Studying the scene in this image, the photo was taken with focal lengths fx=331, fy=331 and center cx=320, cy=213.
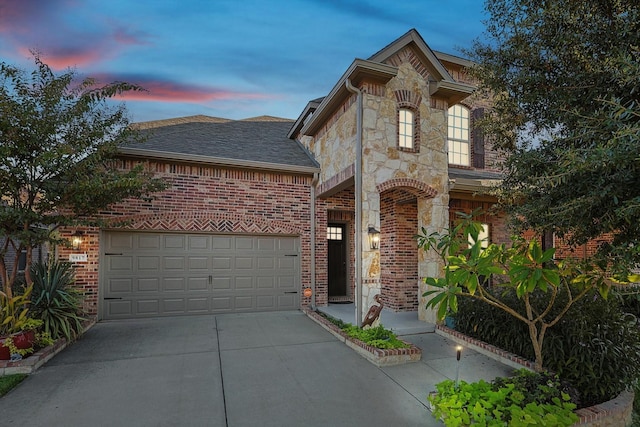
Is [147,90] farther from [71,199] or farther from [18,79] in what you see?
[71,199]

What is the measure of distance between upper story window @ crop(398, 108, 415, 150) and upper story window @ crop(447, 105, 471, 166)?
2.96m

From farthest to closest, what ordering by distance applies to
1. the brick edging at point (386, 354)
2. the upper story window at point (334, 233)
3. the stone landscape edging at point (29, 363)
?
the upper story window at point (334, 233), the brick edging at point (386, 354), the stone landscape edging at point (29, 363)

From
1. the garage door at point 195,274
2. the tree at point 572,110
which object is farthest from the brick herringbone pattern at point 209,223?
the tree at point 572,110

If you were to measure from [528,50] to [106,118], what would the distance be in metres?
7.09

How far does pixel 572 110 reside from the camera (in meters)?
3.12

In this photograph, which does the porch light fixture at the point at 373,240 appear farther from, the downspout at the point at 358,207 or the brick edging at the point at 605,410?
the brick edging at the point at 605,410

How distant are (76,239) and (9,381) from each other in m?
3.74

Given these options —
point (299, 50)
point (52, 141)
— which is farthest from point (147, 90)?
point (299, 50)

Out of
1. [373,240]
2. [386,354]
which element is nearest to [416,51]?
[373,240]

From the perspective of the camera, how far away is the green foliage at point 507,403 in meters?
3.13

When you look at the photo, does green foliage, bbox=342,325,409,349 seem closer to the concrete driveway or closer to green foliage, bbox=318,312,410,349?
green foliage, bbox=318,312,410,349

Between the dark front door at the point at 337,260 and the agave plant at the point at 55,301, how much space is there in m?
6.19

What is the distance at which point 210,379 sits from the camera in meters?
4.35

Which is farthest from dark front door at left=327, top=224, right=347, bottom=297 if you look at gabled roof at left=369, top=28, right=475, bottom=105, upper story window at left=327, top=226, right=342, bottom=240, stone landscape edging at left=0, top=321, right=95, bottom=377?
stone landscape edging at left=0, top=321, right=95, bottom=377
